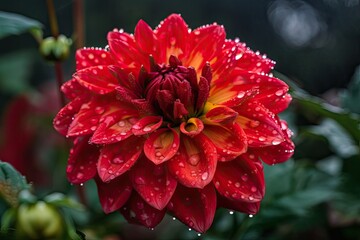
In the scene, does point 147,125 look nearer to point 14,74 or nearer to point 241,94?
point 241,94

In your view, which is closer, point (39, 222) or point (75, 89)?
point (39, 222)

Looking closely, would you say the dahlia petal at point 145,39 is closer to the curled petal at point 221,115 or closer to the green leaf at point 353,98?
the curled petal at point 221,115

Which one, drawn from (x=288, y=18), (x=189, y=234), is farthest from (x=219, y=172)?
(x=288, y=18)

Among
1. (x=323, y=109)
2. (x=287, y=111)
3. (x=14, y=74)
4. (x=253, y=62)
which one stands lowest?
(x=14, y=74)

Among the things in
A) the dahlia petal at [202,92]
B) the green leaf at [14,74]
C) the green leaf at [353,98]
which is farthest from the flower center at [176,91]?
the green leaf at [14,74]

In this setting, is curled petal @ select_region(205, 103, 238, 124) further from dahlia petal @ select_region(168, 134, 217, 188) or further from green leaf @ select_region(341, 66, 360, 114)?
green leaf @ select_region(341, 66, 360, 114)

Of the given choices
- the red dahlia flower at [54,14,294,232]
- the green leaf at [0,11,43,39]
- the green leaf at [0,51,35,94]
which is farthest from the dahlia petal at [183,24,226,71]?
the green leaf at [0,51,35,94]

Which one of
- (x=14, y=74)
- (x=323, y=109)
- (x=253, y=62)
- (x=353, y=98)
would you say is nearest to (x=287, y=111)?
(x=353, y=98)
